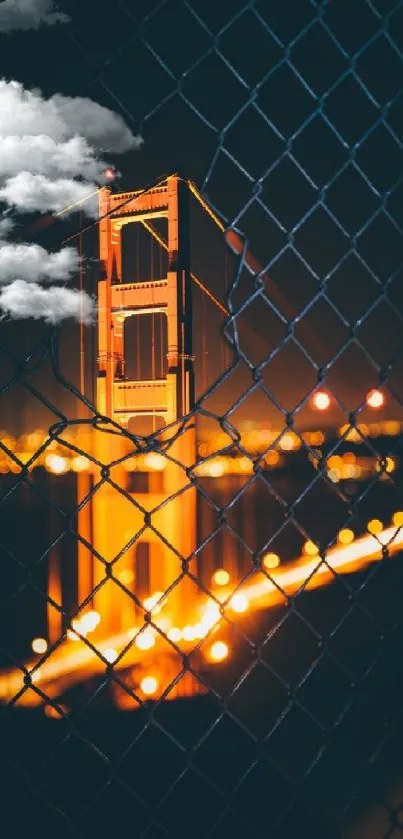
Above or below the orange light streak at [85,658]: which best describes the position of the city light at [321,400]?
below

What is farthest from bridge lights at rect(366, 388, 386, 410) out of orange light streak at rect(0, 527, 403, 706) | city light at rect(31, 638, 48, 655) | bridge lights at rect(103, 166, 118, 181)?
city light at rect(31, 638, 48, 655)

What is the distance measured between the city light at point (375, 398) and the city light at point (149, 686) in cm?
1078

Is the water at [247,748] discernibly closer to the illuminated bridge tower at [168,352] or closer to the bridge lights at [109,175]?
the bridge lights at [109,175]

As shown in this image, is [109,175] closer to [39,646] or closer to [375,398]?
[375,398]

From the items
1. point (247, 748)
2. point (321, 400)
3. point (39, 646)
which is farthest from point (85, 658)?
point (321, 400)

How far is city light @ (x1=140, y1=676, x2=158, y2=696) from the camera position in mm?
11106

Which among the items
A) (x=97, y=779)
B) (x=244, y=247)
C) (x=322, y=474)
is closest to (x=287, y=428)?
(x=322, y=474)

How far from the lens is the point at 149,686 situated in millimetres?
11320

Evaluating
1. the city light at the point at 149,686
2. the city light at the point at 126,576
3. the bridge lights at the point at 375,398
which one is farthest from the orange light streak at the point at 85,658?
the bridge lights at the point at 375,398

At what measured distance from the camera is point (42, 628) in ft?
65.7

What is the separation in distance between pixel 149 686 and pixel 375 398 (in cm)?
1118

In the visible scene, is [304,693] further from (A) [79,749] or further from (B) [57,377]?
(B) [57,377]

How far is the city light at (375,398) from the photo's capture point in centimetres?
113

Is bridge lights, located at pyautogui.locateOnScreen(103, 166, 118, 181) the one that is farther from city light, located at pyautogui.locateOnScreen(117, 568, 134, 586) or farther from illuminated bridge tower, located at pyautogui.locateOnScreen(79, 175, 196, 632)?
city light, located at pyautogui.locateOnScreen(117, 568, 134, 586)
